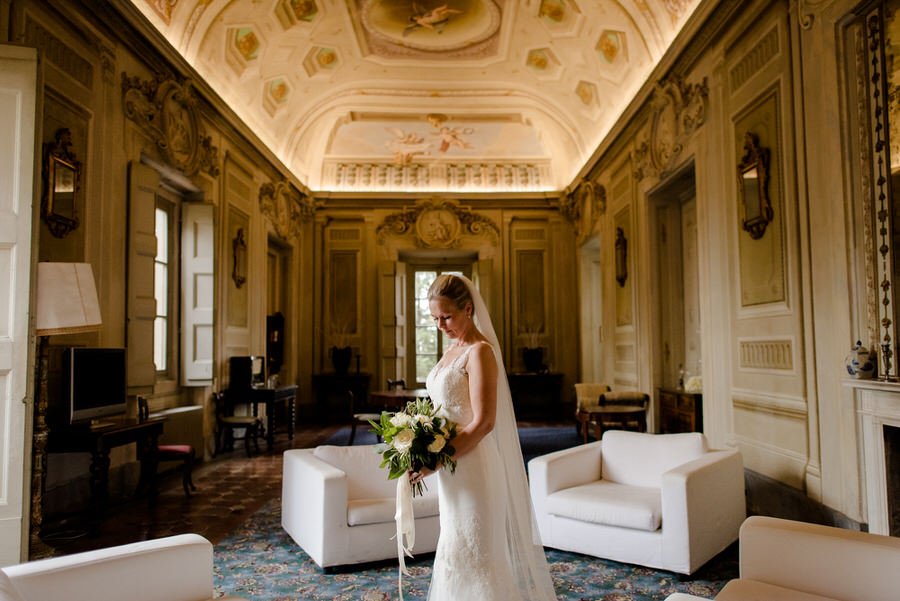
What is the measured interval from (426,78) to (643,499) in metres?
8.16

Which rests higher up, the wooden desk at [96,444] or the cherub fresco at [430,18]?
the cherub fresco at [430,18]

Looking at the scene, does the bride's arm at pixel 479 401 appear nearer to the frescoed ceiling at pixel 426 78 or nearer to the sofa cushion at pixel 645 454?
the sofa cushion at pixel 645 454

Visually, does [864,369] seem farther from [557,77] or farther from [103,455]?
[557,77]

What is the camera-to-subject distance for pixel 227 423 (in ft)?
23.9

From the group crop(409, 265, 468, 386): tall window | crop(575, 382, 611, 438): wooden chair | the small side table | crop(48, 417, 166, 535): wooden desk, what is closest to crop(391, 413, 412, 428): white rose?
crop(48, 417, 166, 535): wooden desk

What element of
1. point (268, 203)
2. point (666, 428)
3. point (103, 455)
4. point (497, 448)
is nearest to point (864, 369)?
point (497, 448)

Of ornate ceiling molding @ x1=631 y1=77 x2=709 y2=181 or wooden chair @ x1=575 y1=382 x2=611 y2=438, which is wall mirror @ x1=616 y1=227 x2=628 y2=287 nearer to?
ornate ceiling molding @ x1=631 y1=77 x2=709 y2=181

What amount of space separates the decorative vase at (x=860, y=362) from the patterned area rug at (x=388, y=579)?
4.24 feet

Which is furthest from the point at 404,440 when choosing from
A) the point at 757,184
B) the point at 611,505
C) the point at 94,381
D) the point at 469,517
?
the point at 757,184

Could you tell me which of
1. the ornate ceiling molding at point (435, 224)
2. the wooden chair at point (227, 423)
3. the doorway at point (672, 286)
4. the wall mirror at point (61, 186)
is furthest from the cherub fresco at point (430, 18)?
the wooden chair at point (227, 423)

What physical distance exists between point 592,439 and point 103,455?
6.07 m

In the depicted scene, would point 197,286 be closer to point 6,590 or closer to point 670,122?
point 670,122

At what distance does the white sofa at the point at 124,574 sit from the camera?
1.83 m

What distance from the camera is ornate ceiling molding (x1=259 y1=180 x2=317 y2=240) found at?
9484mm
